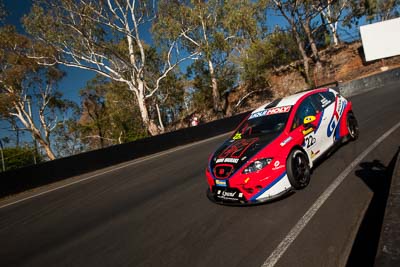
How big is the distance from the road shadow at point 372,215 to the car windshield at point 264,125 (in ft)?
5.31

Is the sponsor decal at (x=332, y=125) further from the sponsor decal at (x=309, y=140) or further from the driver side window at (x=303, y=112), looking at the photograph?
the sponsor decal at (x=309, y=140)

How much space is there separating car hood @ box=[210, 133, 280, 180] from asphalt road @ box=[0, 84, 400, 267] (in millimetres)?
667

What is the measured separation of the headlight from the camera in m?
4.52

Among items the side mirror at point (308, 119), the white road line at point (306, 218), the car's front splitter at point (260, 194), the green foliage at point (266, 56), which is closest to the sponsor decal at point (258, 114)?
the side mirror at point (308, 119)

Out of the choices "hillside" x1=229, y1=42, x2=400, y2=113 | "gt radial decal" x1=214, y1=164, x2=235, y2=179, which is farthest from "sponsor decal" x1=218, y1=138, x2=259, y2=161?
"hillside" x1=229, y1=42, x2=400, y2=113

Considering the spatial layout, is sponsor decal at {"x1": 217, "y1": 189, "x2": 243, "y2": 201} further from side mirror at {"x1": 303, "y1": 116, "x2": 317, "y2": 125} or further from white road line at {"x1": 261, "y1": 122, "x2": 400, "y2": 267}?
side mirror at {"x1": 303, "y1": 116, "x2": 317, "y2": 125}

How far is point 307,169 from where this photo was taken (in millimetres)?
5168

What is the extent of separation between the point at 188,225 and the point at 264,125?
2.48 metres

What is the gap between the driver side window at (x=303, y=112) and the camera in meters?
5.48

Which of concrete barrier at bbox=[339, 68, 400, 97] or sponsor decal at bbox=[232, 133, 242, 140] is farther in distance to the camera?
concrete barrier at bbox=[339, 68, 400, 97]

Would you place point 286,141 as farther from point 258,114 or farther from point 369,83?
point 369,83

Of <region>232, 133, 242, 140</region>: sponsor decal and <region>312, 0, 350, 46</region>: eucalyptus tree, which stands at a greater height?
<region>312, 0, 350, 46</region>: eucalyptus tree

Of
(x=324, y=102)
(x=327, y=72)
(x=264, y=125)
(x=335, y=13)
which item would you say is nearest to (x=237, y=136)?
(x=264, y=125)

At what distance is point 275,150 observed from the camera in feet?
15.5
